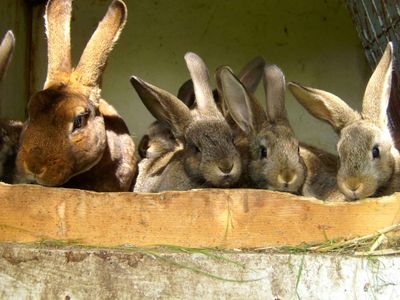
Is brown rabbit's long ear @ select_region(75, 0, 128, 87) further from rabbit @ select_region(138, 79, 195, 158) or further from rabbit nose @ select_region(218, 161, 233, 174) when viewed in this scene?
rabbit @ select_region(138, 79, 195, 158)

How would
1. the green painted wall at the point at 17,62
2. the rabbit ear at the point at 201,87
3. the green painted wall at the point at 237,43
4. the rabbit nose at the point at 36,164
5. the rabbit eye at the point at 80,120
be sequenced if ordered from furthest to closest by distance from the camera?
the green painted wall at the point at 237,43
the green painted wall at the point at 17,62
the rabbit ear at the point at 201,87
the rabbit eye at the point at 80,120
the rabbit nose at the point at 36,164

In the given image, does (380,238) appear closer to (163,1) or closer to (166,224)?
(166,224)

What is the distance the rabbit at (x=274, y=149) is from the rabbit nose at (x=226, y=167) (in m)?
0.16

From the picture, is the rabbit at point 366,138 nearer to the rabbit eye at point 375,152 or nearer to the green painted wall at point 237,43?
the rabbit eye at point 375,152

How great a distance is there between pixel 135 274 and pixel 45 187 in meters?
0.52

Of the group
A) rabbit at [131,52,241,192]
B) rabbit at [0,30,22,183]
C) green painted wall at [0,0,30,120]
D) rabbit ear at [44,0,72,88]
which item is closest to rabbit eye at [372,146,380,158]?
rabbit at [131,52,241,192]

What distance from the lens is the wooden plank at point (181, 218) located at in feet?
9.55

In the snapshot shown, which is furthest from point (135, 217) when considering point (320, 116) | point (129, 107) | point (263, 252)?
point (129, 107)

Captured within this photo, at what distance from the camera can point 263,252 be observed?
282cm

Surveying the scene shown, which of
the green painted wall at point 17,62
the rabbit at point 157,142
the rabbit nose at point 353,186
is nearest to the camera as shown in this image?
the rabbit nose at point 353,186

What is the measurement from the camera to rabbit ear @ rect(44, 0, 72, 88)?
3.85 meters

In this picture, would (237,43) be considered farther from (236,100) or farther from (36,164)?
(36,164)

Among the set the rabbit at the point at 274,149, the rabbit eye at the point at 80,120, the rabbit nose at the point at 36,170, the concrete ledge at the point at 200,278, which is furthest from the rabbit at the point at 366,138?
the rabbit nose at the point at 36,170

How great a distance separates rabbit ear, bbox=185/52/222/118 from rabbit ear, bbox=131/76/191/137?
5.3 inches
